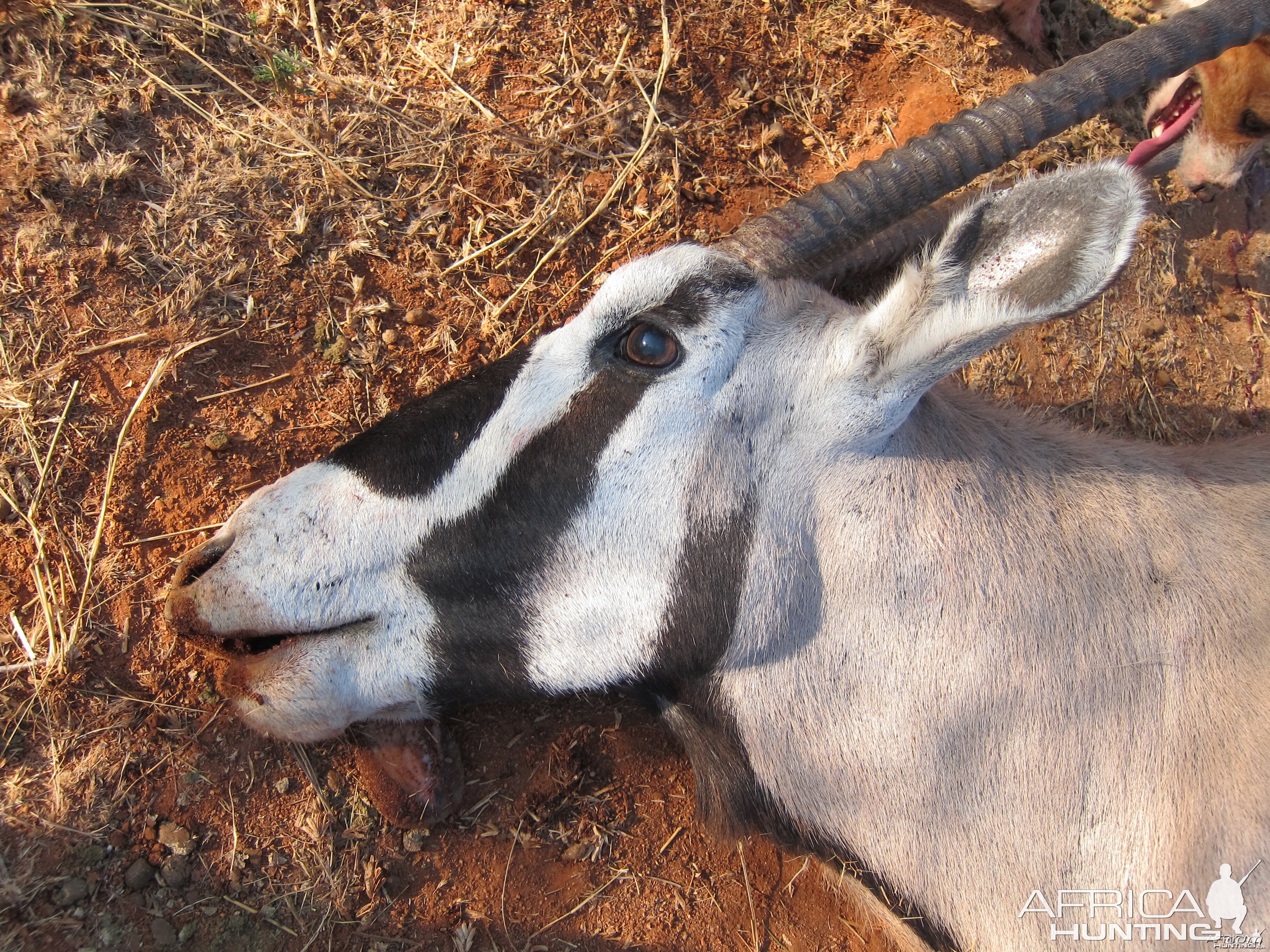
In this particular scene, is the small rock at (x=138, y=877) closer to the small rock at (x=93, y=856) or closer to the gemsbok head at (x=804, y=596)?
the small rock at (x=93, y=856)

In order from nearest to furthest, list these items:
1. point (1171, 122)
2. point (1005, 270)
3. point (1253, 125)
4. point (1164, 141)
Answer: point (1005, 270)
point (1253, 125)
point (1164, 141)
point (1171, 122)

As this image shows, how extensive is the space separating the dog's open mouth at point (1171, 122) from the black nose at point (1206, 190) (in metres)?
0.28

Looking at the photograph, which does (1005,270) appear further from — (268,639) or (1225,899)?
(268,639)

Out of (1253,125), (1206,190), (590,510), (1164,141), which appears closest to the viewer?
(590,510)

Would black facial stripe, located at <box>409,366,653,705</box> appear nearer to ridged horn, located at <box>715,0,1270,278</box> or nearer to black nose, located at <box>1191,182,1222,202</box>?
ridged horn, located at <box>715,0,1270,278</box>

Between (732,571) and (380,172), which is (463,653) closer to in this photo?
(732,571)

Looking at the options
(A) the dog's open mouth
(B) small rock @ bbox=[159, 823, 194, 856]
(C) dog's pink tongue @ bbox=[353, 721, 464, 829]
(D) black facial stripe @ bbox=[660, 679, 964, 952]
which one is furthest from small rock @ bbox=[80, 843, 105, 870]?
(A) the dog's open mouth

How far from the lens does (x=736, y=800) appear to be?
79.5 inches

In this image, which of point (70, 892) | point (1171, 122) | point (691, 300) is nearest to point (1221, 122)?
point (1171, 122)

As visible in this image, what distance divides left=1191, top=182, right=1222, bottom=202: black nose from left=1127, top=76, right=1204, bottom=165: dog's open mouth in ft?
0.91

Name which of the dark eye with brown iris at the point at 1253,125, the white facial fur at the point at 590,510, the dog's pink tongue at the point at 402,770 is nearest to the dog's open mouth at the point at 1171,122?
the dark eye with brown iris at the point at 1253,125

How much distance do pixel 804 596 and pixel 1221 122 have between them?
3.89 meters

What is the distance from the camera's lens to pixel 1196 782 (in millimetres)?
1839

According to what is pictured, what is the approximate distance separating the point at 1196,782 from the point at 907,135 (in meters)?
2.98
